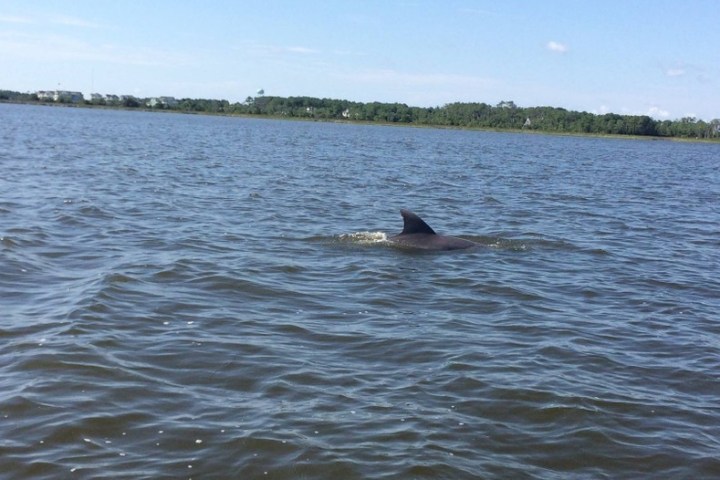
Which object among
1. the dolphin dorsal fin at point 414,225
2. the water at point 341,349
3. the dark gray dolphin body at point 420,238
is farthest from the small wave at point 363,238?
the dolphin dorsal fin at point 414,225

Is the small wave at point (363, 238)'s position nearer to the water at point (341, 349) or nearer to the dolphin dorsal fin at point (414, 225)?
the water at point (341, 349)

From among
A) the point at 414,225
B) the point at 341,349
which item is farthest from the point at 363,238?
the point at 341,349

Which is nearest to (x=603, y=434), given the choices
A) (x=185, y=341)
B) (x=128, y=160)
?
(x=185, y=341)

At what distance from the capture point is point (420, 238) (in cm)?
1842

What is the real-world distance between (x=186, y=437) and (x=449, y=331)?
5.11 meters

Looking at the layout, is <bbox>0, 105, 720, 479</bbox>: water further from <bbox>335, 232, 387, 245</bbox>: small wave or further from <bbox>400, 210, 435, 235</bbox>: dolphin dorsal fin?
<bbox>400, 210, 435, 235</bbox>: dolphin dorsal fin

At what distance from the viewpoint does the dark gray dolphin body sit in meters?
18.3

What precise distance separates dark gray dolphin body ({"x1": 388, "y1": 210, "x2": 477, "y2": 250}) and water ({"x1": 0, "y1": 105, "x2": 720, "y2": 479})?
1.59 ft

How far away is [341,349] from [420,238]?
26.6ft

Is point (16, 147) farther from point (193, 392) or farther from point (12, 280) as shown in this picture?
point (193, 392)

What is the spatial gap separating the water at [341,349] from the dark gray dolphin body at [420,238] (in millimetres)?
484

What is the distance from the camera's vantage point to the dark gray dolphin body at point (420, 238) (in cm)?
1828

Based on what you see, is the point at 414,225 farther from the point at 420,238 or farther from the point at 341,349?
the point at 341,349

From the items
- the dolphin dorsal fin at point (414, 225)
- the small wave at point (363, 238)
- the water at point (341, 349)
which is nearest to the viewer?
the water at point (341, 349)
